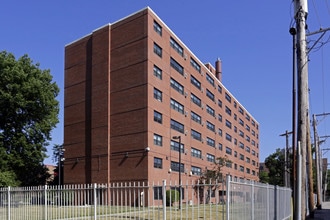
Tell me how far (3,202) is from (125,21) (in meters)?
35.5

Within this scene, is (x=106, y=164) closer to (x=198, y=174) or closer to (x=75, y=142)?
(x=75, y=142)

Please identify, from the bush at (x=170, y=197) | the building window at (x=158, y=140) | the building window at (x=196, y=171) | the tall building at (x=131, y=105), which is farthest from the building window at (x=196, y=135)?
the bush at (x=170, y=197)

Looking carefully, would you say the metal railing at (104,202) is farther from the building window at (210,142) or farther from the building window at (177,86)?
the building window at (210,142)

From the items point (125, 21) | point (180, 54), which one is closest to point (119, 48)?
point (125, 21)

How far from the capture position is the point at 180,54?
57.2 m

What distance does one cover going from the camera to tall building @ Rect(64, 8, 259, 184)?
152ft

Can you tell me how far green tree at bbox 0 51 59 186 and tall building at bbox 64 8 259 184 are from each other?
4.13 m

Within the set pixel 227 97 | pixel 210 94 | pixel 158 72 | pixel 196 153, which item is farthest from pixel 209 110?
pixel 158 72

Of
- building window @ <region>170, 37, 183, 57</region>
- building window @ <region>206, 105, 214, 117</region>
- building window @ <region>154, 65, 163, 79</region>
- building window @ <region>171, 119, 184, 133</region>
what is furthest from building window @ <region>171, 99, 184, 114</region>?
building window @ <region>206, 105, 214, 117</region>

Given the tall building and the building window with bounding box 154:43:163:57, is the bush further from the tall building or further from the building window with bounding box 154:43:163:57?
the building window with bounding box 154:43:163:57

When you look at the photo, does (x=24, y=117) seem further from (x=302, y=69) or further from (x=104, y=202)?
(x=302, y=69)

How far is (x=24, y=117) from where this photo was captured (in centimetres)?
4972

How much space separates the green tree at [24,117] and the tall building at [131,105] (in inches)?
163

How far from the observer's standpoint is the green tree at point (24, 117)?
4744 centimetres
